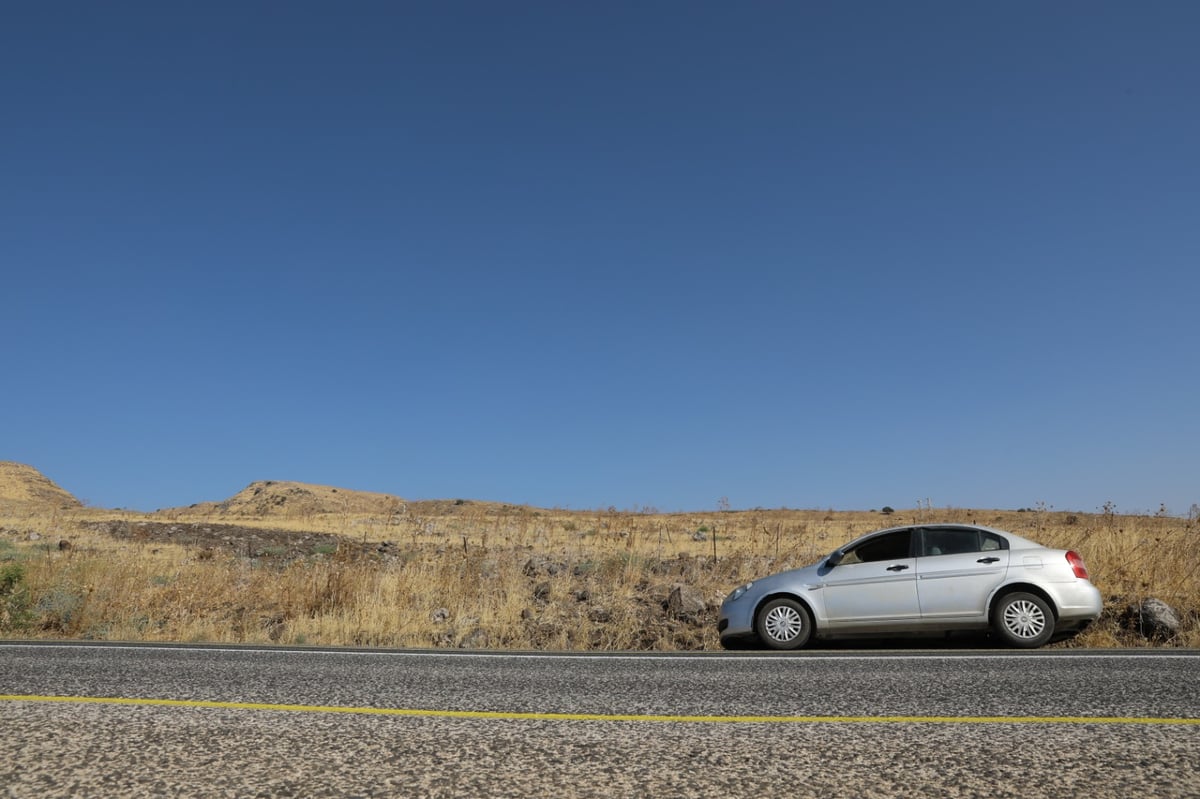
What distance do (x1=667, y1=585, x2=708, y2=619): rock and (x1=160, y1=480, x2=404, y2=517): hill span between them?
59.9m

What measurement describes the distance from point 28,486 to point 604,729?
91.2 meters

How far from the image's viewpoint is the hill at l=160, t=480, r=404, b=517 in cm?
7681

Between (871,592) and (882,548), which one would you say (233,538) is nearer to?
(882,548)

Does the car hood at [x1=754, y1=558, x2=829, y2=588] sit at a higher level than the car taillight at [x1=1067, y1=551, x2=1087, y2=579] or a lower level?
lower

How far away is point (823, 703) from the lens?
245 inches

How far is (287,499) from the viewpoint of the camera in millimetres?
82375

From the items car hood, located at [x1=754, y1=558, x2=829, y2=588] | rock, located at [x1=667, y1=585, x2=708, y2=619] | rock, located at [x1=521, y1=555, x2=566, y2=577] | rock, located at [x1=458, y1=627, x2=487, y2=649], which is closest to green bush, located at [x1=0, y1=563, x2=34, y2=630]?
rock, located at [x1=458, y1=627, x2=487, y2=649]

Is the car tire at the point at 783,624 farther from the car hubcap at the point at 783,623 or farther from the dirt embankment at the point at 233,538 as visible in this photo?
the dirt embankment at the point at 233,538

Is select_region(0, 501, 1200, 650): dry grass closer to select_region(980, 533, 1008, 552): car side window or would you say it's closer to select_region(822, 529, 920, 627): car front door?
select_region(980, 533, 1008, 552): car side window

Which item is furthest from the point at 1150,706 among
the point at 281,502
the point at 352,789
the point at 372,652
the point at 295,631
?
the point at 281,502

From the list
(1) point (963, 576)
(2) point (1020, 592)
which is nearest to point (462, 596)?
(1) point (963, 576)

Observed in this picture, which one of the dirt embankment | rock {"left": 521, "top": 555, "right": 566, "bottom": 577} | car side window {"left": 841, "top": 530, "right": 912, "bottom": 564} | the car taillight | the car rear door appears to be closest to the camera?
the car taillight

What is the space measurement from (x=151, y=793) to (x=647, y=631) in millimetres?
10575

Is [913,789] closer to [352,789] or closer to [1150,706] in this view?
[352,789]
